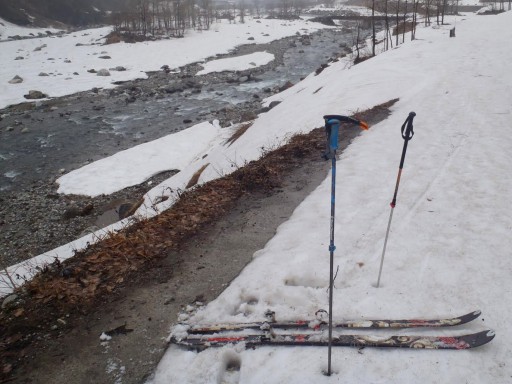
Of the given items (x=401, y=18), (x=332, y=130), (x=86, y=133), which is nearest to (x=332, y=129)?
(x=332, y=130)

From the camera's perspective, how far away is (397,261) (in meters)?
5.37

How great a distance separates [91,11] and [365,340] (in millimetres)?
107740

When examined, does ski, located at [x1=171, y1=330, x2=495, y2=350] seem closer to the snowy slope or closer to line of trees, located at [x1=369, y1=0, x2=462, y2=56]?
the snowy slope

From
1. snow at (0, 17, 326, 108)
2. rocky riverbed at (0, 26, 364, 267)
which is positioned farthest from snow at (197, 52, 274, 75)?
snow at (0, 17, 326, 108)

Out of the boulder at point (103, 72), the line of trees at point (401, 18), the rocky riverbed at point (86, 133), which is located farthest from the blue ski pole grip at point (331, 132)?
the boulder at point (103, 72)

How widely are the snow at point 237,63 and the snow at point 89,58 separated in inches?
156

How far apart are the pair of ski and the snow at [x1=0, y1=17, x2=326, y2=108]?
29.1 m

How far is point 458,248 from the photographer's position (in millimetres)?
5562

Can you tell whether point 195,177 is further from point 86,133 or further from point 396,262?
point 86,133

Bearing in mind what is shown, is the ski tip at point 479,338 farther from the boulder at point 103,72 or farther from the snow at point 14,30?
the snow at point 14,30

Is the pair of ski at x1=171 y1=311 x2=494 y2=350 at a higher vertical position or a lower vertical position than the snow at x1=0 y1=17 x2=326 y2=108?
lower

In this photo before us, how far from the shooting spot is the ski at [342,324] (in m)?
4.21

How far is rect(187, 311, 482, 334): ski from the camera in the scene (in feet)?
13.8

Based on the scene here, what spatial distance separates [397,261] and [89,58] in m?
47.0
